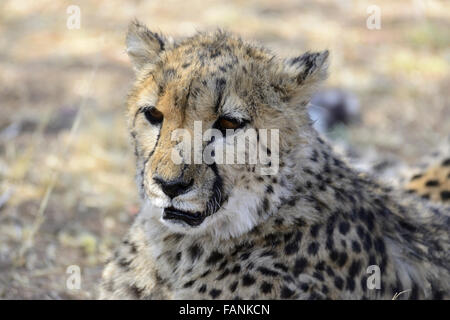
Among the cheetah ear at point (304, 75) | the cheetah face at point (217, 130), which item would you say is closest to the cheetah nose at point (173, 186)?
the cheetah face at point (217, 130)

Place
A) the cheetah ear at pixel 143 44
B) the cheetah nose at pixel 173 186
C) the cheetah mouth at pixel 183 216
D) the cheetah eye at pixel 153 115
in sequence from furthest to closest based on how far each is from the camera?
the cheetah ear at pixel 143 44
the cheetah eye at pixel 153 115
the cheetah mouth at pixel 183 216
the cheetah nose at pixel 173 186

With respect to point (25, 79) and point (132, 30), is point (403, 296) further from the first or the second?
point (25, 79)

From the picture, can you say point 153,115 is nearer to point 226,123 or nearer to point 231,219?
point 226,123

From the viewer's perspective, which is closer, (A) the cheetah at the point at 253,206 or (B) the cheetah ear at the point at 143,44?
(A) the cheetah at the point at 253,206

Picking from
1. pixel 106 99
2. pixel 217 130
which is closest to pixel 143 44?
pixel 217 130

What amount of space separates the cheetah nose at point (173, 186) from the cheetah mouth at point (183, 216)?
0.36 ft

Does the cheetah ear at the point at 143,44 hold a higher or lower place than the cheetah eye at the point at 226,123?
higher

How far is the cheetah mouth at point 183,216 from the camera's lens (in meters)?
2.96

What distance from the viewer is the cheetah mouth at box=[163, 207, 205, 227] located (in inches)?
117

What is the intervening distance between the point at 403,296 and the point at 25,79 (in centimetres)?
547

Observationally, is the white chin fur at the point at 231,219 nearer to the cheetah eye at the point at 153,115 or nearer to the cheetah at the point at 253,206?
the cheetah at the point at 253,206

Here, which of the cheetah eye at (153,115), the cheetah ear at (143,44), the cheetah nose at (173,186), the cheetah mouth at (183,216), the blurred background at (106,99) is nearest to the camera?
the cheetah nose at (173,186)

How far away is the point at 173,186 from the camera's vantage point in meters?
2.83

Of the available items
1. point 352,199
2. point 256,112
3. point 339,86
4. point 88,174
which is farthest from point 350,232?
point 339,86
